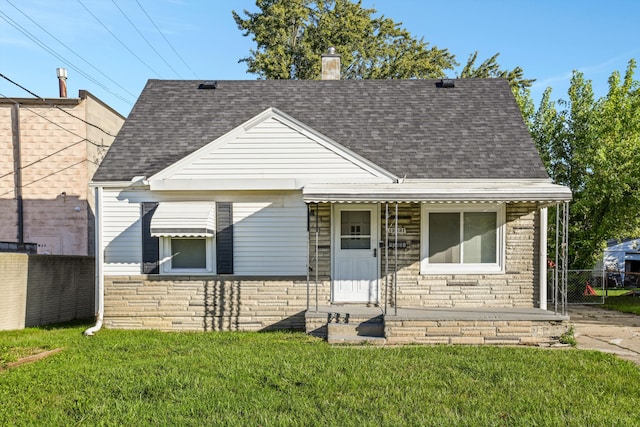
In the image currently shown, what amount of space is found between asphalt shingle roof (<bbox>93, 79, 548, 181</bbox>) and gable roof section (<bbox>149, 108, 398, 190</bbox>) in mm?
856

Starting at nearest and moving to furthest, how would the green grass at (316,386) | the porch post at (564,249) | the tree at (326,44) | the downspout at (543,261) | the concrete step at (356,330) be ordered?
1. the green grass at (316,386)
2. the porch post at (564,249)
3. the concrete step at (356,330)
4. the downspout at (543,261)
5. the tree at (326,44)

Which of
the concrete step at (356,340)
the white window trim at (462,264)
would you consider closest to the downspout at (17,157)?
the concrete step at (356,340)

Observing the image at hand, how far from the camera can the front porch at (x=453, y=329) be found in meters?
9.23

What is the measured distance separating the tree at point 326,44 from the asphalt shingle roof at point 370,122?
14.4 meters

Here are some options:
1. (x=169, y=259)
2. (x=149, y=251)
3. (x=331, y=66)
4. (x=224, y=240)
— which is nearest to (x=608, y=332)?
(x=224, y=240)

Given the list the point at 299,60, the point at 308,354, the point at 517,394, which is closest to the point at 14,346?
the point at 308,354

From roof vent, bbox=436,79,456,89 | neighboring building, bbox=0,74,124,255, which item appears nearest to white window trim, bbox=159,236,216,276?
neighboring building, bbox=0,74,124,255

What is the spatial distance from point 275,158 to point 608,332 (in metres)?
8.20

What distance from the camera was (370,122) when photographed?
12.6 m

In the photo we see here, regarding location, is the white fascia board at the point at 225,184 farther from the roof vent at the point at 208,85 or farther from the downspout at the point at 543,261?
the downspout at the point at 543,261

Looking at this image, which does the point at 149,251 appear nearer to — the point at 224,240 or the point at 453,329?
the point at 224,240

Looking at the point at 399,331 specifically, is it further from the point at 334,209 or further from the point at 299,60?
the point at 299,60

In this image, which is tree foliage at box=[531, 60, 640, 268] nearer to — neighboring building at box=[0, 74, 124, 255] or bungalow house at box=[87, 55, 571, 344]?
bungalow house at box=[87, 55, 571, 344]

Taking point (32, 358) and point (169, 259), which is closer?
point (32, 358)
